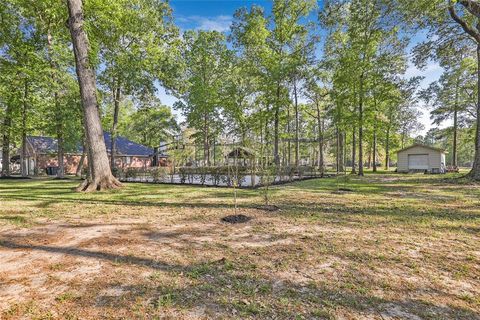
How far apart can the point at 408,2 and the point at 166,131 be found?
34.2 metres

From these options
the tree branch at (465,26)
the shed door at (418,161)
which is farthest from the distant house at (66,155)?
the tree branch at (465,26)

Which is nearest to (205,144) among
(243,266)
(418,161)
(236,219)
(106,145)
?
(106,145)

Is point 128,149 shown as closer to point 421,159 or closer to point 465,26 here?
point 465,26

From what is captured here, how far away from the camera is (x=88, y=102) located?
11.4 meters

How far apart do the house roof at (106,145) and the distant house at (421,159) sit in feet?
106

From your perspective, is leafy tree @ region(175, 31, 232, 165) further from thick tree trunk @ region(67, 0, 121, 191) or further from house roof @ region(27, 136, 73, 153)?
house roof @ region(27, 136, 73, 153)

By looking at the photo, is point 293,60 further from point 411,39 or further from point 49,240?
point 49,240

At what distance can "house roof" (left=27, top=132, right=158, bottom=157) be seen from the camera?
30359 millimetres

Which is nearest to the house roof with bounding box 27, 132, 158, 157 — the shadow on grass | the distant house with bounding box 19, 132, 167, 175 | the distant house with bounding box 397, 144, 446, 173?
the distant house with bounding box 19, 132, 167, 175

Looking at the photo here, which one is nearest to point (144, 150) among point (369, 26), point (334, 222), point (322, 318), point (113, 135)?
point (113, 135)

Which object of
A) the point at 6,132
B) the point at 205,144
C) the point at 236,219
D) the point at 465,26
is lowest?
the point at 236,219

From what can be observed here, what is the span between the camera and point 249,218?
19.9ft

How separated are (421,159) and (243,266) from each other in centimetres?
3039

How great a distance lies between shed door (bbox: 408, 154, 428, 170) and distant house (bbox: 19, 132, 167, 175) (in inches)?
1179
